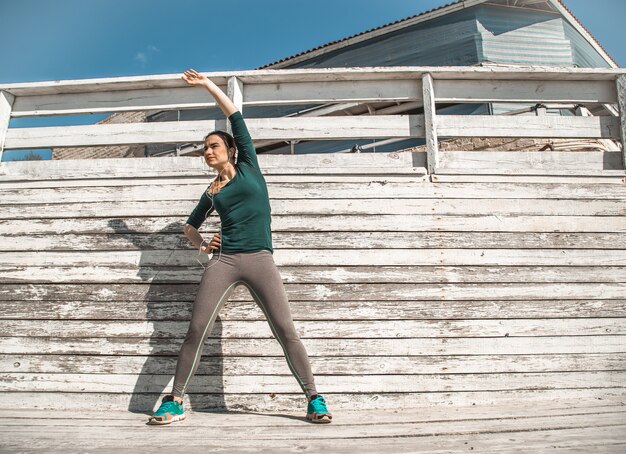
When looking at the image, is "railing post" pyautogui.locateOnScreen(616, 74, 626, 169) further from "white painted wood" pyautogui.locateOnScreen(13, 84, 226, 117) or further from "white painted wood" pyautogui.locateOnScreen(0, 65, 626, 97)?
"white painted wood" pyautogui.locateOnScreen(13, 84, 226, 117)

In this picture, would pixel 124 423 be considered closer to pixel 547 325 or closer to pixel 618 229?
pixel 547 325

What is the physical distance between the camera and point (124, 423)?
3.15m

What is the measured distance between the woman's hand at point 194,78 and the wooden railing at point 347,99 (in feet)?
3.40

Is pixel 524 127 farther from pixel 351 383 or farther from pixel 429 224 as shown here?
pixel 351 383

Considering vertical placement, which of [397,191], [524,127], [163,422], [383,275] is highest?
[524,127]

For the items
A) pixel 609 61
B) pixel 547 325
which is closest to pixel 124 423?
pixel 547 325

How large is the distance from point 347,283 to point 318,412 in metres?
1.25

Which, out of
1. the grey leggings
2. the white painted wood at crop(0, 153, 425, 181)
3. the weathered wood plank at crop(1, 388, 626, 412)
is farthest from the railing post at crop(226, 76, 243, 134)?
the weathered wood plank at crop(1, 388, 626, 412)

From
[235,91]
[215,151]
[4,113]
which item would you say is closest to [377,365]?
[215,151]

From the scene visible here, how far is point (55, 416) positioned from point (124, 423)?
64 cm

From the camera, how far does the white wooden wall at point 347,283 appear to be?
148 inches

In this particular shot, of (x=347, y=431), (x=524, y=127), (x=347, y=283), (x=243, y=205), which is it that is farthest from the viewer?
(x=524, y=127)

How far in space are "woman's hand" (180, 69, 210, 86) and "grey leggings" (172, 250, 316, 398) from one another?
130 cm

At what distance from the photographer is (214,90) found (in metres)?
3.48
